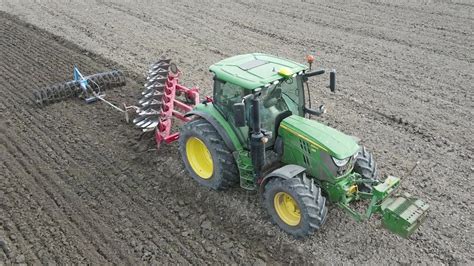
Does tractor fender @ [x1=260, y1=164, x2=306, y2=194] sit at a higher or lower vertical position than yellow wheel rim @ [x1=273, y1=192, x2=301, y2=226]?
higher

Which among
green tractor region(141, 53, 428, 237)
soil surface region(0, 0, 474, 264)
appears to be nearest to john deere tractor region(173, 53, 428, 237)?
green tractor region(141, 53, 428, 237)

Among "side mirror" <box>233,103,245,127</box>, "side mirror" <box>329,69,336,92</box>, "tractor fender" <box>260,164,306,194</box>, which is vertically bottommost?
"tractor fender" <box>260,164,306,194</box>

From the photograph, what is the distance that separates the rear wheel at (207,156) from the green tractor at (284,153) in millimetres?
14

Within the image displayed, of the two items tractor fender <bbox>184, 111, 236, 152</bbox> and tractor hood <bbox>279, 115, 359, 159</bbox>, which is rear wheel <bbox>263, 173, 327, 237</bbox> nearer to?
tractor hood <bbox>279, 115, 359, 159</bbox>

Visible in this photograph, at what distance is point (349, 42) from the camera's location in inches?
490

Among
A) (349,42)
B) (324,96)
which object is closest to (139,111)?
(324,96)

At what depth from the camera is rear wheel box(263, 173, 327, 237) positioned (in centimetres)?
512

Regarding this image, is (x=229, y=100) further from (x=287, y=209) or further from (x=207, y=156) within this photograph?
(x=287, y=209)

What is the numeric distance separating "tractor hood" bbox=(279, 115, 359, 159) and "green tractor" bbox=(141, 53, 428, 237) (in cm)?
1

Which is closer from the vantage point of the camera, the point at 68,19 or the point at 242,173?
the point at 242,173

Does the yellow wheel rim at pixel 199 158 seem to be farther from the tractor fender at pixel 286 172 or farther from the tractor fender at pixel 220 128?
the tractor fender at pixel 286 172

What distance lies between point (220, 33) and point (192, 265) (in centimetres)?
903

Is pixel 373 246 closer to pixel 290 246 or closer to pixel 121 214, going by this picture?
pixel 290 246

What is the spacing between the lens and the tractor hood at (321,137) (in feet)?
17.4
